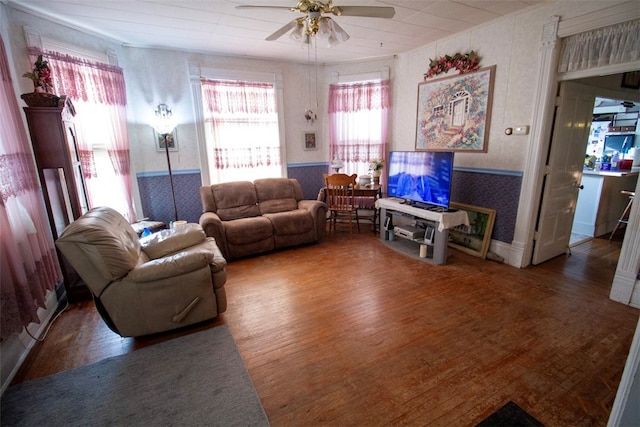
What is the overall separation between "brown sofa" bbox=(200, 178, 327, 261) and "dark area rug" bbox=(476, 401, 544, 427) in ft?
9.45

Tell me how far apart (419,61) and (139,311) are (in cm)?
447

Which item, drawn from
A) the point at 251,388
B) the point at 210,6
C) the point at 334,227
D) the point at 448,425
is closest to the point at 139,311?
the point at 251,388

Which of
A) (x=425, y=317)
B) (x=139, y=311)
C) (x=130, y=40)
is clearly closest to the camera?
(x=139, y=311)

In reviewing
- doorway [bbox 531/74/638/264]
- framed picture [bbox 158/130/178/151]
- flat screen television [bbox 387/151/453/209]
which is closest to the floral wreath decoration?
doorway [bbox 531/74/638/264]

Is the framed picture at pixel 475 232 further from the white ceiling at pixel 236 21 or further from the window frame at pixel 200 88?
the window frame at pixel 200 88

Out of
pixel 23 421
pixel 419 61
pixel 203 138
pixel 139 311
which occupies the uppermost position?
pixel 419 61

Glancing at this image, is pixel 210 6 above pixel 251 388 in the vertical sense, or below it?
above

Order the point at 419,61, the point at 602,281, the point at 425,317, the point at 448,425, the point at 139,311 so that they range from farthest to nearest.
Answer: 1. the point at 419,61
2. the point at 602,281
3. the point at 425,317
4. the point at 139,311
5. the point at 448,425

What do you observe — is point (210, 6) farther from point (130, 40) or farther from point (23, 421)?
point (23, 421)

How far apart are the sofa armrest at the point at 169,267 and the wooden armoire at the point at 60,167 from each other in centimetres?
118

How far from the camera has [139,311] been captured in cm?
212

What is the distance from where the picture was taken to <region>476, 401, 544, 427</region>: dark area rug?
1500 millimetres

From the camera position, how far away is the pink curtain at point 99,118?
3043 mm

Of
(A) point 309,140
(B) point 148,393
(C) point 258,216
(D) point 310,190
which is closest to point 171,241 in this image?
(B) point 148,393
